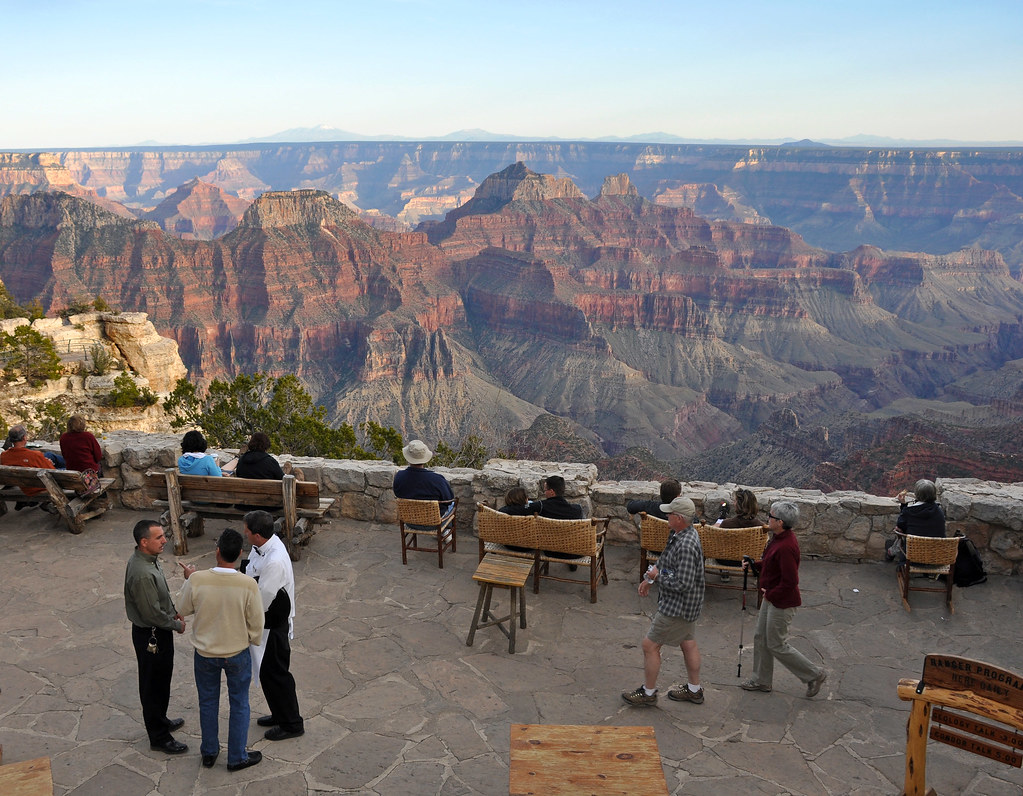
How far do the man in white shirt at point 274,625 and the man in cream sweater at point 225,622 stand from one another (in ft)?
0.91

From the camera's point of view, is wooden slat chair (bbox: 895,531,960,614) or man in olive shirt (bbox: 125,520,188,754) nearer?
man in olive shirt (bbox: 125,520,188,754)

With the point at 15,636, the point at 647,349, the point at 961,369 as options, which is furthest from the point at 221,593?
the point at 961,369

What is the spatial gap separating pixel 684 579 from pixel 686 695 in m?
1.08

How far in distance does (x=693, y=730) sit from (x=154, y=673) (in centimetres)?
411

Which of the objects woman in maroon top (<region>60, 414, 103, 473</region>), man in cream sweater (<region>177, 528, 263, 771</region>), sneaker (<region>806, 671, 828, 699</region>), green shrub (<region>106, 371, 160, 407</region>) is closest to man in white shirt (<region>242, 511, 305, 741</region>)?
man in cream sweater (<region>177, 528, 263, 771</region>)

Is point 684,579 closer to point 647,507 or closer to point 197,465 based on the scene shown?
point 647,507

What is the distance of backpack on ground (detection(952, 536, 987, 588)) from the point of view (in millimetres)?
8125

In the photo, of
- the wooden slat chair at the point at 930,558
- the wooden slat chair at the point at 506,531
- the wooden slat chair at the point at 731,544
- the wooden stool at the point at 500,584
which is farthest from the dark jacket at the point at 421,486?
the wooden slat chair at the point at 930,558

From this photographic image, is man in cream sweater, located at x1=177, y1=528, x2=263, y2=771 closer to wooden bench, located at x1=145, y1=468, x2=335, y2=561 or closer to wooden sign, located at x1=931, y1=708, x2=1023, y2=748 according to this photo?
wooden bench, located at x1=145, y1=468, x2=335, y2=561

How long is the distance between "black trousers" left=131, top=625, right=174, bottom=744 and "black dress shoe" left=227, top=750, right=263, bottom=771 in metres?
0.63

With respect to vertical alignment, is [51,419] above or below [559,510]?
below

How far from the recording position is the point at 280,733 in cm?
573

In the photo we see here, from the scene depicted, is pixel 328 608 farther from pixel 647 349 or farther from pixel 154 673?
pixel 647 349

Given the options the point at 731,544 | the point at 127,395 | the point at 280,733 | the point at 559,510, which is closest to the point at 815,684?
the point at 731,544
